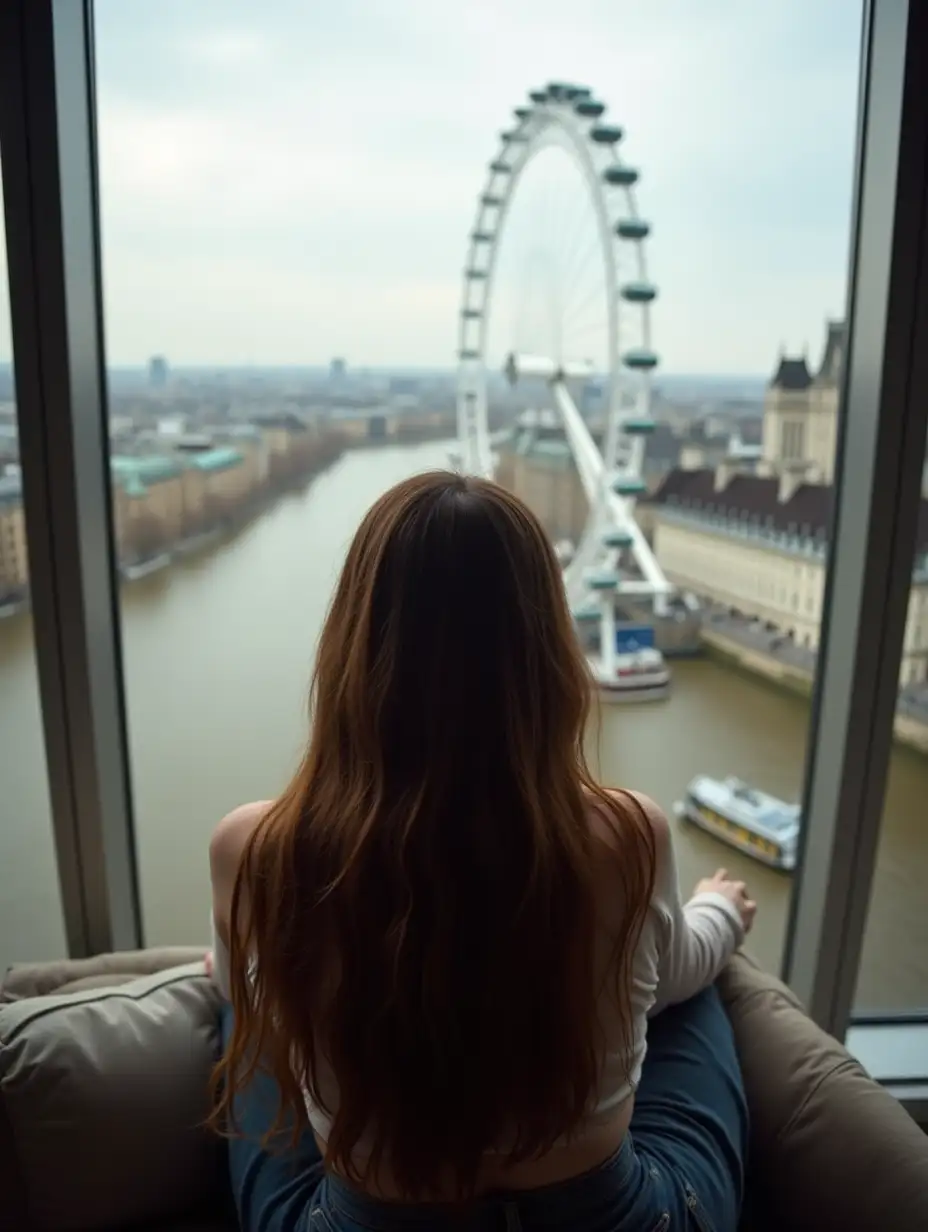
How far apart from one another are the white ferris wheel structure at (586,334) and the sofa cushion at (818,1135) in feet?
2.50

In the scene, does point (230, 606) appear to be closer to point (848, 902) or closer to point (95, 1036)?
point (95, 1036)

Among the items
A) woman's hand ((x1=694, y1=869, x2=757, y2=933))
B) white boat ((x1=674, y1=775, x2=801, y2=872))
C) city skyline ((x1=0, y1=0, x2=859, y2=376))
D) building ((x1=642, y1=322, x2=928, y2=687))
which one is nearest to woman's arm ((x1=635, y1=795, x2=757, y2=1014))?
woman's hand ((x1=694, y1=869, x2=757, y2=933))

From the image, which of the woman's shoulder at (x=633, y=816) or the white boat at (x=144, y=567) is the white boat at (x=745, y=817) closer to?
the woman's shoulder at (x=633, y=816)

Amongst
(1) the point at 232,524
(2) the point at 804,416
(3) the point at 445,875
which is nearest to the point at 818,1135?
(3) the point at 445,875

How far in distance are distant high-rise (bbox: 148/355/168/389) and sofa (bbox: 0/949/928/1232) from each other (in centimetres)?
104

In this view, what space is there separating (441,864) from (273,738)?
3.63 feet

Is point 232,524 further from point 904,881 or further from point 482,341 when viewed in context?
point 904,881

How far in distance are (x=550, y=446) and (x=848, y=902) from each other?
0.99m

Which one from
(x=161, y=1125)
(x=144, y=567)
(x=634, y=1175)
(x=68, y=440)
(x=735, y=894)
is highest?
(x=68, y=440)

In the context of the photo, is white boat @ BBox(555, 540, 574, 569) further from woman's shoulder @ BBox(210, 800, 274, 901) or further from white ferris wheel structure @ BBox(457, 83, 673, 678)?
woman's shoulder @ BBox(210, 800, 274, 901)

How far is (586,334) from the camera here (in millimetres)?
1863

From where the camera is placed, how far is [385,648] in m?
1.02

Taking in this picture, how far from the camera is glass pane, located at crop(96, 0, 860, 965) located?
174 cm

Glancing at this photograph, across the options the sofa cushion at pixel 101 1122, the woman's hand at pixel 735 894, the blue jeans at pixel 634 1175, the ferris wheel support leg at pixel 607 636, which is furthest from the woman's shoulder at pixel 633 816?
the ferris wheel support leg at pixel 607 636
